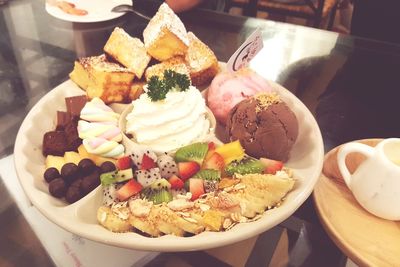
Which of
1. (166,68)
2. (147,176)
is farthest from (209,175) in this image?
(166,68)

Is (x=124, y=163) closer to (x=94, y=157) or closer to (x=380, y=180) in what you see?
(x=94, y=157)

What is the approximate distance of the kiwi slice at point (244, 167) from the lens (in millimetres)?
1006

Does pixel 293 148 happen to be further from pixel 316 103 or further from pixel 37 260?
pixel 37 260

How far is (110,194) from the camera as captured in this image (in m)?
0.95

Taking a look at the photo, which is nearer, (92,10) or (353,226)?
(353,226)

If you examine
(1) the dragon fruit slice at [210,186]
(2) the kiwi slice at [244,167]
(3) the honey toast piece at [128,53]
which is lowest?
(1) the dragon fruit slice at [210,186]

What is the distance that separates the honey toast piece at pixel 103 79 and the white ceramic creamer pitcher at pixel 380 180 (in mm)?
765

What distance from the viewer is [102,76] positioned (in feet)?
4.36

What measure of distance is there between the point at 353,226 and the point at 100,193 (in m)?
0.62

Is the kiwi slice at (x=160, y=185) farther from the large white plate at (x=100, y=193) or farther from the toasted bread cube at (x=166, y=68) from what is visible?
the toasted bread cube at (x=166, y=68)

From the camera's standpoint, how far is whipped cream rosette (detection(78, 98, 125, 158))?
3.61 ft

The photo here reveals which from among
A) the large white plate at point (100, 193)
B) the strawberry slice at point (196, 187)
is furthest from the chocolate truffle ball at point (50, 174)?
the strawberry slice at point (196, 187)

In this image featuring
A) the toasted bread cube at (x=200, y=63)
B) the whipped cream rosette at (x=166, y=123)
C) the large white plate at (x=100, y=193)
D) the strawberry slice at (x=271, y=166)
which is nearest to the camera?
the large white plate at (x=100, y=193)

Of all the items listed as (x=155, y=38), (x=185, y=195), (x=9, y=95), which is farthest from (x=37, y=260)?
(x=155, y=38)
